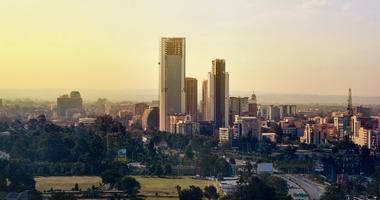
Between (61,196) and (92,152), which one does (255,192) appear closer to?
(61,196)

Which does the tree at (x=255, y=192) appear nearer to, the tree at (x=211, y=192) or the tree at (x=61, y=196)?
the tree at (x=211, y=192)

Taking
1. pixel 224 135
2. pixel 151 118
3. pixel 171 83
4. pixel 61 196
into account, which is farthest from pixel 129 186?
pixel 171 83

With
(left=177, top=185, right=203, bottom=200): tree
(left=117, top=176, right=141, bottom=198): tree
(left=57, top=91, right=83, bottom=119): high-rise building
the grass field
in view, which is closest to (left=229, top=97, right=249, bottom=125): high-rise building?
(left=57, top=91, right=83, bottom=119): high-rise building

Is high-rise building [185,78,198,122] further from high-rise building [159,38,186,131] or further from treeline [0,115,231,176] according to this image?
treeline [0,115,231,176]

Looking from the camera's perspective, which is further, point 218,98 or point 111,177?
point 218,98

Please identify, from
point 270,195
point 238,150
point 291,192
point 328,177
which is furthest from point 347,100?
point 270,195
